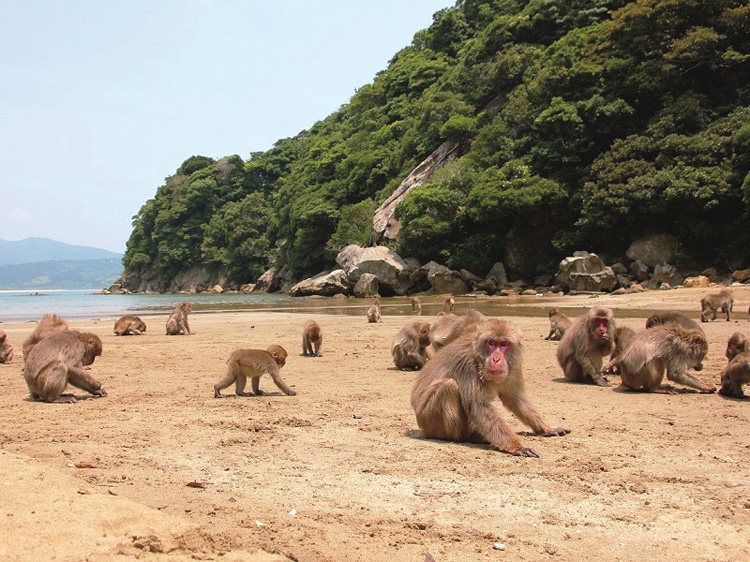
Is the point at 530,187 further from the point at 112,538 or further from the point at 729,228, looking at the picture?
the point at 112,538

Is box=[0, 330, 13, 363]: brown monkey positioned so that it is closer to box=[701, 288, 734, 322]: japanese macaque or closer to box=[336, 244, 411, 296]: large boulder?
box=[701, 288, 734, 322]: japanese macaque

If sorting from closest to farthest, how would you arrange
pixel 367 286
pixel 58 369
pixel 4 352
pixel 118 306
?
pixel 58 369, pixel 4 352, pixel 367 286, pixel 118 306

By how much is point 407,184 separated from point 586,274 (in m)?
21.4

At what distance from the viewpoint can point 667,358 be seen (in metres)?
8.52

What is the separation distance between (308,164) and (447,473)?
71.6 meters

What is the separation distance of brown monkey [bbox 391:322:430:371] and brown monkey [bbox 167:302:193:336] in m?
8.73

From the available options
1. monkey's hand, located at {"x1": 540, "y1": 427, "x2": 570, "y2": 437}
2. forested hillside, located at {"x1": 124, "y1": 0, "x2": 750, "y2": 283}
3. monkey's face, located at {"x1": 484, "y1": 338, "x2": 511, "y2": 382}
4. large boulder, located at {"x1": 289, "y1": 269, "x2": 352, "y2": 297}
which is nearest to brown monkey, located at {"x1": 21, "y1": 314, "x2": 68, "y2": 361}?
monkey's face, located at {"x1": 484, "y1": 338, "x2": 511, "y2": 382}

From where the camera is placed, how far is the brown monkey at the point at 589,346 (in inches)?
362

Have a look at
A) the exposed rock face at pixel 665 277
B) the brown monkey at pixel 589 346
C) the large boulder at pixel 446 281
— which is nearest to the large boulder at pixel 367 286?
the large boulder at pixel 446 281

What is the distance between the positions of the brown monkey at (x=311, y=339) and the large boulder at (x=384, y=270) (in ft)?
103

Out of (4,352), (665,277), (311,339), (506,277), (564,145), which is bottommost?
(4,352)

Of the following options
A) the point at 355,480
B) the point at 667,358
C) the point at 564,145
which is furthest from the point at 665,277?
the point at 355,480

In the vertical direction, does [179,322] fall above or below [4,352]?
above

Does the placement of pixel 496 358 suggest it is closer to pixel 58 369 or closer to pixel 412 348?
pixel 412 348
